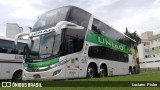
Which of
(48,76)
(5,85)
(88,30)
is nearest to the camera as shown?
(5,85)

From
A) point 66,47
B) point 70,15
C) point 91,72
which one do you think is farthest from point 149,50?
point 66,47

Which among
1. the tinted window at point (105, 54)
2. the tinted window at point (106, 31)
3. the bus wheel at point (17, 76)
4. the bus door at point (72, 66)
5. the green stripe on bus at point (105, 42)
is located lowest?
the bus wheel at point (17, 76)

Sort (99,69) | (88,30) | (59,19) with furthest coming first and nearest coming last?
(99,69) → (88,30) → (59,19)

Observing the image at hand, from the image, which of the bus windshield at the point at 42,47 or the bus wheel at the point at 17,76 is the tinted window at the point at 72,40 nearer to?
the bus windshield at the point at 42,47

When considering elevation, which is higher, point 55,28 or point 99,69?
point 55,28

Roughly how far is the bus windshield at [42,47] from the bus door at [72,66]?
989 millimetres

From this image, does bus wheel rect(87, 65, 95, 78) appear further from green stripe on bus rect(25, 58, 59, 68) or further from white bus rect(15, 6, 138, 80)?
green stripe on bus rect(25, 58, 59, 68)

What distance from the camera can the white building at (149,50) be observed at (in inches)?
2952

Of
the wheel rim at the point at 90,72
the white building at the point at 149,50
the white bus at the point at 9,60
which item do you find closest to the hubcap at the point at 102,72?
the wheel rim at the point at 90,72

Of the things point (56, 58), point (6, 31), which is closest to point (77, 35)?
point (56, 58)

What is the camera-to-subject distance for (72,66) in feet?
44.7

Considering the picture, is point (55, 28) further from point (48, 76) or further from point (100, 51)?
point (100, 51)

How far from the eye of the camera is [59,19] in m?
14.2

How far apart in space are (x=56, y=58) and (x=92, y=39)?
3.83 metres
